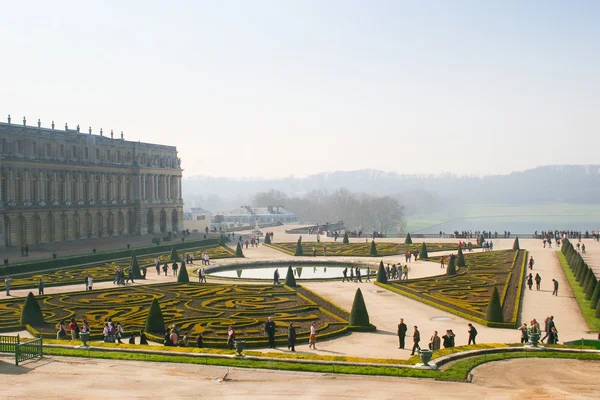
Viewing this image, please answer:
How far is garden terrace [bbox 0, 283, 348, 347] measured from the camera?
31938mm

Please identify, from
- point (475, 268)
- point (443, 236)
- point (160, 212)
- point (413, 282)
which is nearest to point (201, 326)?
point (413, 282)

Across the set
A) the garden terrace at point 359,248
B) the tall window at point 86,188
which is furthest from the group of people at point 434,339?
the tall window at point 86,188

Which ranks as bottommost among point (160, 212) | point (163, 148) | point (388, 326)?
point (388, 326)

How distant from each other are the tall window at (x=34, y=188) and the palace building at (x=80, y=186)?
3 centimetres

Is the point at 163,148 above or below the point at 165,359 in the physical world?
above

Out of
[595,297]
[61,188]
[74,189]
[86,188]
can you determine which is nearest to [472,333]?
[595,297]

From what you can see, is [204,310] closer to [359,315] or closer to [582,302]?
[359,315]

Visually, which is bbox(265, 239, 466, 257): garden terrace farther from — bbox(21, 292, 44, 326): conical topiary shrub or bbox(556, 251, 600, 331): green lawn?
bbox(21, 292, 44, 326): conical topiary shrub

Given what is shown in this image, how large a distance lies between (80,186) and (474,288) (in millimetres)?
59241

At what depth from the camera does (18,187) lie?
256 feet

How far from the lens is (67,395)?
20016mm

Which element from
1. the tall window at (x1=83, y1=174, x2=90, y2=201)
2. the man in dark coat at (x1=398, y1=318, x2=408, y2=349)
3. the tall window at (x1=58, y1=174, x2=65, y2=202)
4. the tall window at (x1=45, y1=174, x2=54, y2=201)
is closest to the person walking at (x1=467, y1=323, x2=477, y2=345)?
the man in dark coat at (x1=398, y1=318, x2=408, y2=349)

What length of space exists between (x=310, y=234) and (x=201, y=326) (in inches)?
2672

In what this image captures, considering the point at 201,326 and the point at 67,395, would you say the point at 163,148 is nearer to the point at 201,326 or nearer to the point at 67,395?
the point at 201,326
